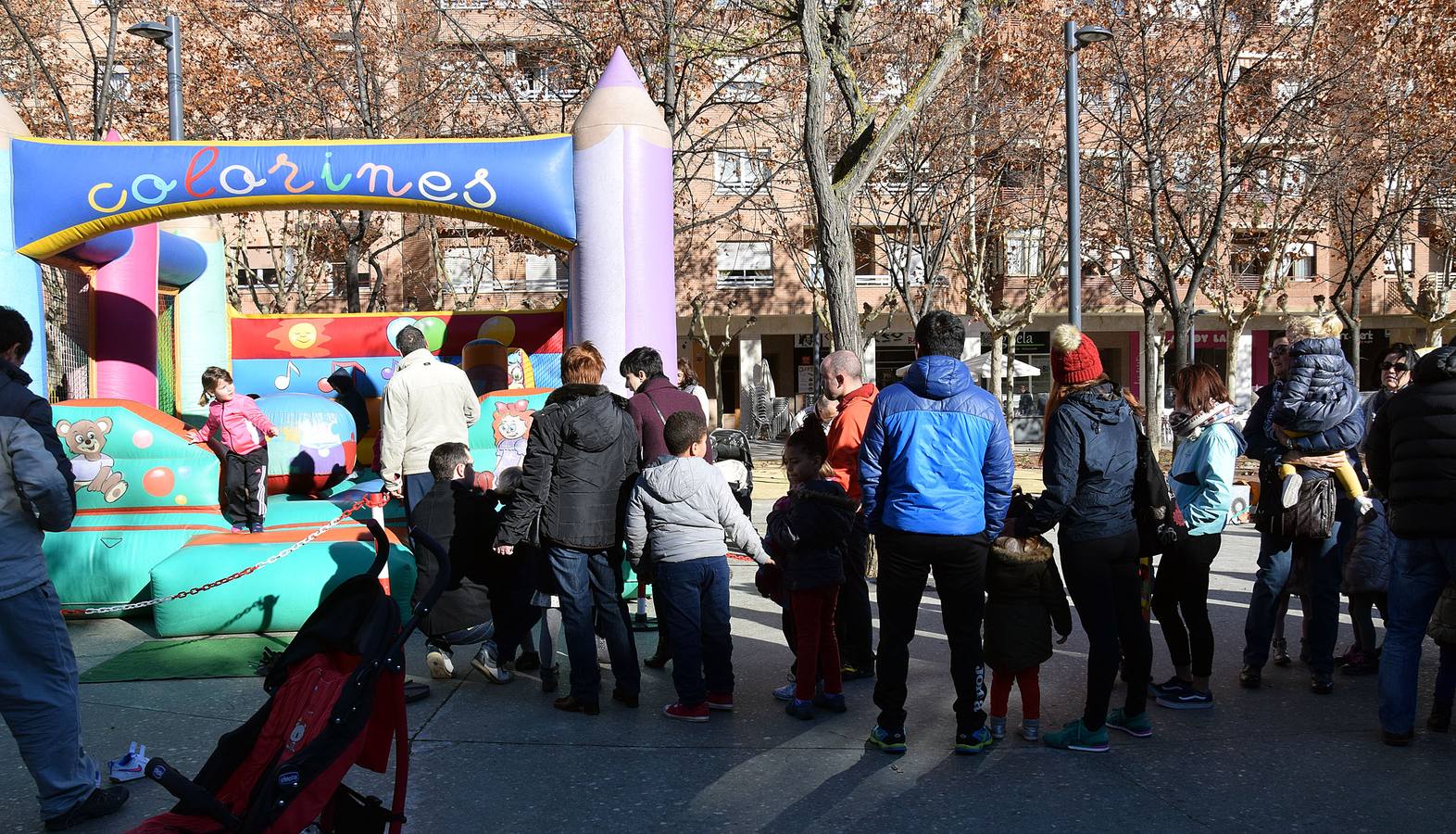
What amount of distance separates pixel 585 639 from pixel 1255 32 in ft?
46.2

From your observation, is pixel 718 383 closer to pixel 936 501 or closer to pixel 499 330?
pixel 499 330

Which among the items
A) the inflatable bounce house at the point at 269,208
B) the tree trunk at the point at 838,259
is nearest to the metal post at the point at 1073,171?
the tree trunk at the point at 838,259

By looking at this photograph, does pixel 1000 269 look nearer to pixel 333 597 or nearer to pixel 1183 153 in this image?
pixel 1183 153

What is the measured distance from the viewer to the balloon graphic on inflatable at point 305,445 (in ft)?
34.7

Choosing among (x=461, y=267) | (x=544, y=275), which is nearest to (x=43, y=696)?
(x=461, y=267)

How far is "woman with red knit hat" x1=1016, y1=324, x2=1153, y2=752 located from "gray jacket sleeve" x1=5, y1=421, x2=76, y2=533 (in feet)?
11.3

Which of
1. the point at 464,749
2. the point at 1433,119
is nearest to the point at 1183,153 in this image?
the point at 1433,119

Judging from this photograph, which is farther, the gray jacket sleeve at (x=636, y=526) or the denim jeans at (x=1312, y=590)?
the denim jeans at (x=1312, y=590)

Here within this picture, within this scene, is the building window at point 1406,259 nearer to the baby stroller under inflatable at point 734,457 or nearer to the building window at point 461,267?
the building window at point 461,267

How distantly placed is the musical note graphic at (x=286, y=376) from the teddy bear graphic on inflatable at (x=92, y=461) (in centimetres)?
586

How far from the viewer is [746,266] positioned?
34.7 m

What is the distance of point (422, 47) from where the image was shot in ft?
66.3

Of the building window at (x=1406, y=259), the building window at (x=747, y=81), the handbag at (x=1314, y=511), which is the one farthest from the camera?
the building window at (x=1406, y=259)

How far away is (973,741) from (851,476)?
4.70 feet
